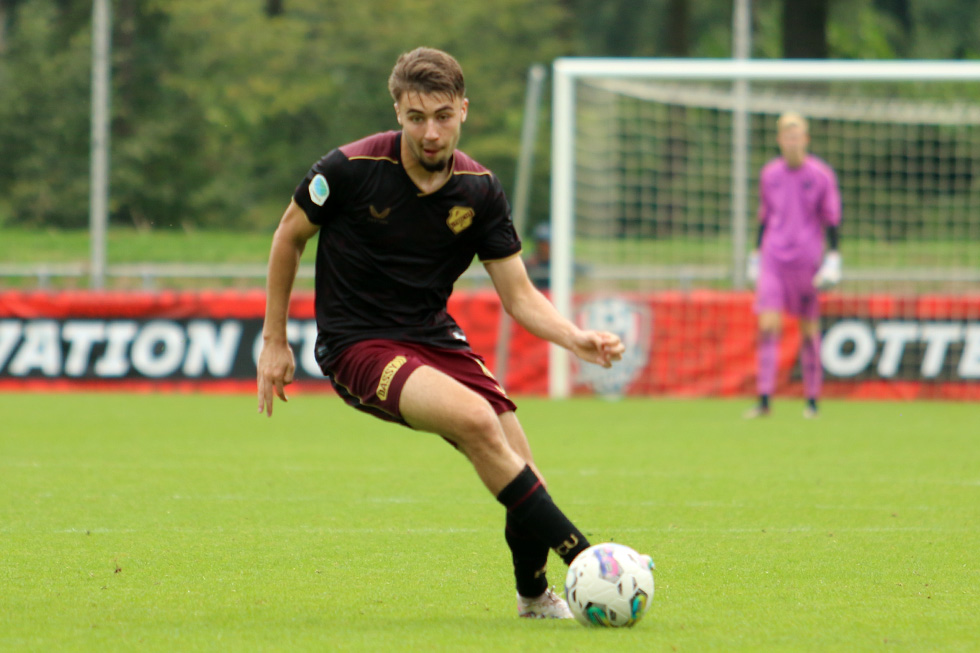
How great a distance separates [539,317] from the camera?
4.93 meters

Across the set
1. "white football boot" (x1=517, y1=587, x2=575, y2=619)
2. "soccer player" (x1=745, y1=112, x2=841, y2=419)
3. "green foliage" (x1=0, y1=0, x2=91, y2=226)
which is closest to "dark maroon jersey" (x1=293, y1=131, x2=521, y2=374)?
"white football boot" (x1=517, y1=587, x2=575, y2=619)

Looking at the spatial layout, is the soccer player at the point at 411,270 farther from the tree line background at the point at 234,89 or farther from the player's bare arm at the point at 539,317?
the tree line background at the point at 234,89

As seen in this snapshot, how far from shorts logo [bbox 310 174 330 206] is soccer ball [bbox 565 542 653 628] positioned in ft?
4.72

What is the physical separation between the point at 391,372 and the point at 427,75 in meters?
0.95

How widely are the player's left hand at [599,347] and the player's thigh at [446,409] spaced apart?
0.36 m

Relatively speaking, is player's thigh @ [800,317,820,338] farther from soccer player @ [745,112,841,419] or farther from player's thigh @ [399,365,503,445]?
player's thigh @ [399,365,503,445]

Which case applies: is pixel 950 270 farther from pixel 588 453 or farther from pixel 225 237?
pixel 225 237

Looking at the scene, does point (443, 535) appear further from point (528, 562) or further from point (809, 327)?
point (809, 327)

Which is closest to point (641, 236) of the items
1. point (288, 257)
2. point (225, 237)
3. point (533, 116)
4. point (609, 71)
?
point (533, 116)

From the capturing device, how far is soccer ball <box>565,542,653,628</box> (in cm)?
440

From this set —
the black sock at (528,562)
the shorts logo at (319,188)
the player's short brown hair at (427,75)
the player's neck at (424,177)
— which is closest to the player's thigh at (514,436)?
the black sock at (528,562)

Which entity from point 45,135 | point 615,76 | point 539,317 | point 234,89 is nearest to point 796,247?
point 615,76

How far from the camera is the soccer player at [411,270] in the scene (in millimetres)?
4609

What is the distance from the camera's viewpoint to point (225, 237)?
85.0 ft
